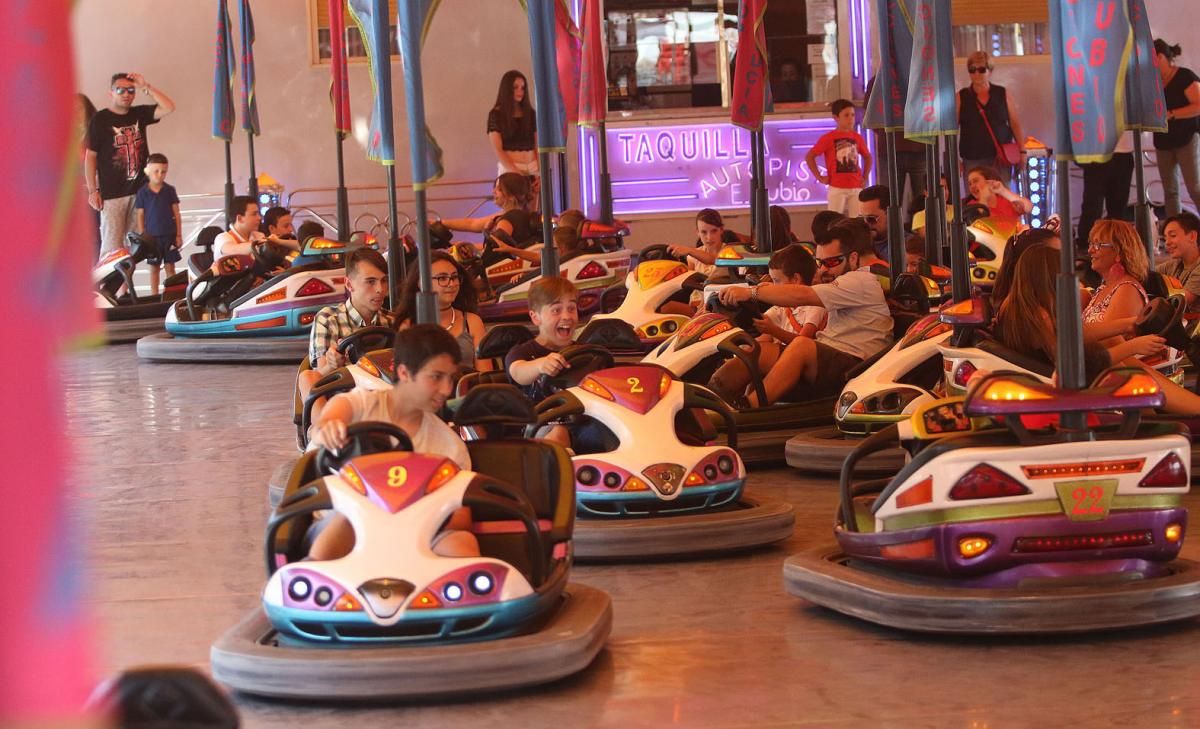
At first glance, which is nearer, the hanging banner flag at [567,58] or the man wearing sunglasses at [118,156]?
the hanging banner flag at [567,58]

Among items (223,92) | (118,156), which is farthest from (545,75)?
(223,92)

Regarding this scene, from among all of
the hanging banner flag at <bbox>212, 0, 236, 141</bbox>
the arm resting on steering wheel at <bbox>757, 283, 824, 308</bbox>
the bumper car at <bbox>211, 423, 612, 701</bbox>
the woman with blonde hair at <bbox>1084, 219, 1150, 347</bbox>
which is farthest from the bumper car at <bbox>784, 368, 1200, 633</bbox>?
the hanging banner flag at <bbox>212, 0, 236, 141</bbox>

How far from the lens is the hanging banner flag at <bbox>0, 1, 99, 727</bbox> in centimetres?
77

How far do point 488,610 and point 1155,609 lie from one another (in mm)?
1228

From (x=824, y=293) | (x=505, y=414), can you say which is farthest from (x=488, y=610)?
(x=824, y=293)

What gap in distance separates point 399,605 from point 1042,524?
121cm

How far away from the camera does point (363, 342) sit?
4.61 meters

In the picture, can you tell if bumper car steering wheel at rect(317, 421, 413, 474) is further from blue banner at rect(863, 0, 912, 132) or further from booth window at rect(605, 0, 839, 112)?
booth window at rect(605, 0, 839, 112)

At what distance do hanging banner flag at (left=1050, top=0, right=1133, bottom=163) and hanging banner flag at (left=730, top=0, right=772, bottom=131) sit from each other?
4928 millimetres

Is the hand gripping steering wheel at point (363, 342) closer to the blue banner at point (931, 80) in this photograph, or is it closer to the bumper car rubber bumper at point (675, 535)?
the bumper car rubber bumper at point (675, 535)

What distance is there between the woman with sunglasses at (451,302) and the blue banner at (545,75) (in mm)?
966

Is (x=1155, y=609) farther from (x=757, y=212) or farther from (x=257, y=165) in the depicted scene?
(x=257, y=165)

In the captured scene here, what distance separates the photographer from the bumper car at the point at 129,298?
33.0 feet

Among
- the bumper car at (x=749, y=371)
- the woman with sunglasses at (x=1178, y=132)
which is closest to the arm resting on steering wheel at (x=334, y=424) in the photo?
the bumper car at (x=749, y=371)
